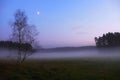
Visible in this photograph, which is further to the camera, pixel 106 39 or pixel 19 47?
pixel 106 39

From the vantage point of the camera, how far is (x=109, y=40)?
406 ft

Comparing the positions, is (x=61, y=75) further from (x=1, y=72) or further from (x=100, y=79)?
(x=1, y=72)

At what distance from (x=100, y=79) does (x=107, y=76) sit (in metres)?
2.35

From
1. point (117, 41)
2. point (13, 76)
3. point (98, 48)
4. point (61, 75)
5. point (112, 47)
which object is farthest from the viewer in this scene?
point (98, 48)

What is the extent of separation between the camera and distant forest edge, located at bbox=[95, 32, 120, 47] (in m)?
116

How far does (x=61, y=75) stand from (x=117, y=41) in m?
88.1

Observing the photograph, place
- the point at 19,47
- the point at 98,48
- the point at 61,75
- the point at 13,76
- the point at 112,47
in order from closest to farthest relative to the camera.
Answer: the point at 13,76 → the point at 61,75 → the point at 19,47 → the point at 112,47 → the point at 98,48

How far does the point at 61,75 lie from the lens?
101 feet

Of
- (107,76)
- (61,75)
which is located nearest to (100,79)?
(107,76)

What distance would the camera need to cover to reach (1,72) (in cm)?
3062

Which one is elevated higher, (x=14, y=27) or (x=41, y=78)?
(x=14, y=27)

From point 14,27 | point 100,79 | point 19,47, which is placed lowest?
point 100,79

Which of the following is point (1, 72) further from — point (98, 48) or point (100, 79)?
point (98, 48)

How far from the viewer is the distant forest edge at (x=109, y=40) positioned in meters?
116
